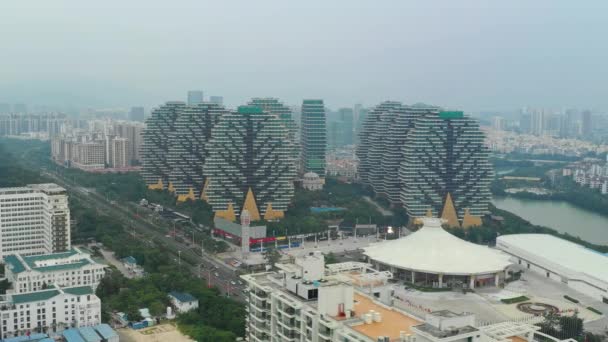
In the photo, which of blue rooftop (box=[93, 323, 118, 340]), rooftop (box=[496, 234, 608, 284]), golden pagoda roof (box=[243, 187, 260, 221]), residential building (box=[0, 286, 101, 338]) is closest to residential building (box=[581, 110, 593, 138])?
rooftop (box=[496, 234, 608, 284])

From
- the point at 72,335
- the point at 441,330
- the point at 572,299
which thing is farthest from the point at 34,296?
the point at 572,299

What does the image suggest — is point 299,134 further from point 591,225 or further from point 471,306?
point 471,306

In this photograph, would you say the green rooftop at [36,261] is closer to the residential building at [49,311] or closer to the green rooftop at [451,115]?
the residential building at [49,311]

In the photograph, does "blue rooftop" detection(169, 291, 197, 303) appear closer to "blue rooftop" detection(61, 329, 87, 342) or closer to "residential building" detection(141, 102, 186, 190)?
"blue rooftop" detection(61, 329, 87, 342)

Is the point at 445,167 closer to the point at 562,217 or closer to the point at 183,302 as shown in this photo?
the point at 562,217

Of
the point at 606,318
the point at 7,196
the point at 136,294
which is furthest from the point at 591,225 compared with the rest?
the point at 7,196

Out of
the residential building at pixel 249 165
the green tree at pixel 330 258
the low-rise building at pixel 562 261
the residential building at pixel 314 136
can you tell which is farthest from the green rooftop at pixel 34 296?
the residential building at pixel 314 136
